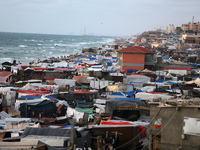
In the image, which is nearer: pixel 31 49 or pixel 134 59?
pixel 134 59

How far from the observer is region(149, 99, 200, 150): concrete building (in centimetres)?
755

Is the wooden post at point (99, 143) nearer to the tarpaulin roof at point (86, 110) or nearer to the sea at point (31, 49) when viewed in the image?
the tarpaulin roof at point (86, 110)

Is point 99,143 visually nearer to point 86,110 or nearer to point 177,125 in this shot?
point 177,125

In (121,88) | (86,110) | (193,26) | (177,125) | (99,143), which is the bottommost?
(86,110)

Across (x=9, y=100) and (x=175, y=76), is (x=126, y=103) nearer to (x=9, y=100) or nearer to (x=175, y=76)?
(x=9, y=100)

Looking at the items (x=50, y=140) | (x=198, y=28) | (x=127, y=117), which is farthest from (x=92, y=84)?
(x=198, y=28)

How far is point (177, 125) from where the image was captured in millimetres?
7777

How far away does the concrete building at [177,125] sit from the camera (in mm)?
7555

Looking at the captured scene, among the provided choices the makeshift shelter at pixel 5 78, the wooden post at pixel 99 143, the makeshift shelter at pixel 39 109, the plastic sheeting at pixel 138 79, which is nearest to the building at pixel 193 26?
the plastic sheeting at pixel 138 79

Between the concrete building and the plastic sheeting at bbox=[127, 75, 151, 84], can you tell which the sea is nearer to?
the plastic sheeting at bbox=[127, 75, 151, 84]

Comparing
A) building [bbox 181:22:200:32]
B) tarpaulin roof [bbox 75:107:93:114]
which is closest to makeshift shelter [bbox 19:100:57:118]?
tarpaulin roof [bbox 75:107:93:114]

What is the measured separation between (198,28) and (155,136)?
111900 millimetres

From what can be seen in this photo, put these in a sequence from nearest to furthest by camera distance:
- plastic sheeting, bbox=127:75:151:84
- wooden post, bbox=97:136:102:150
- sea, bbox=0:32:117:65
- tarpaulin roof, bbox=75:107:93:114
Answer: wooden post, bbox=97:136:102:150, tarpaulin roof, bbox=75:107:93:114, plastic sheeting, bbox=127:75:151:84, sea, bbox=0:32:117:65

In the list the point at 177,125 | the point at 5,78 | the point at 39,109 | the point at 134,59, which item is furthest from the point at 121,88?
the point at 177,125
